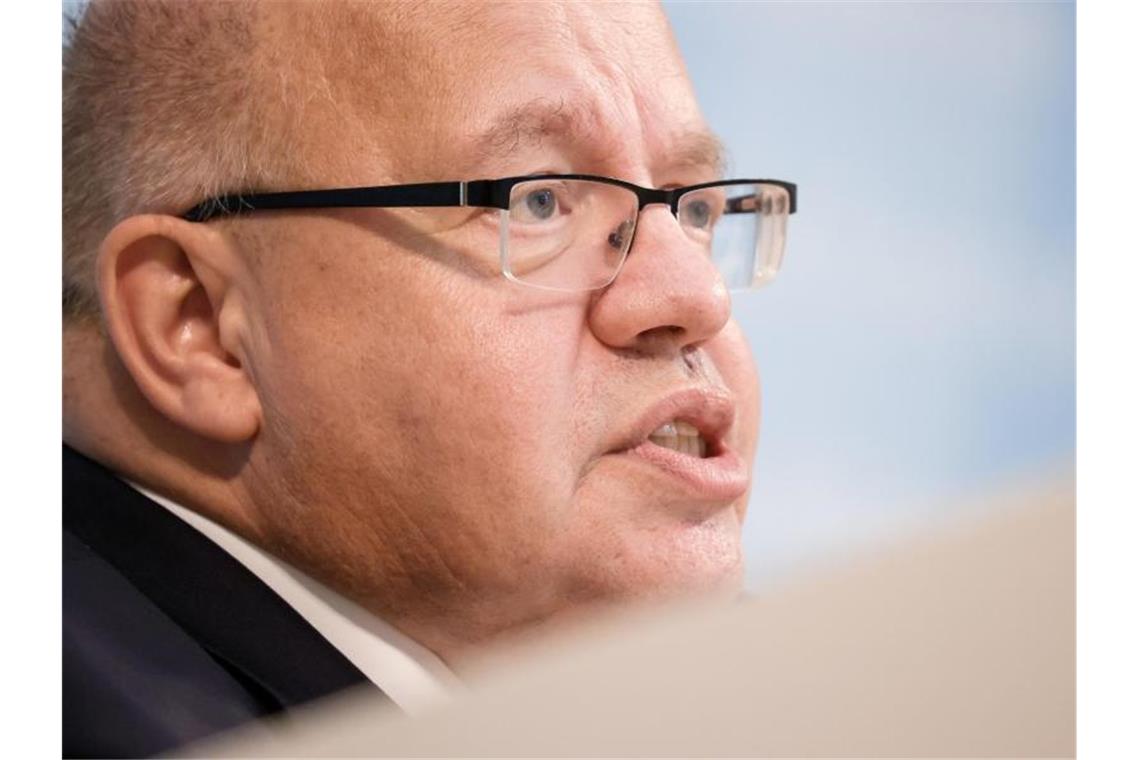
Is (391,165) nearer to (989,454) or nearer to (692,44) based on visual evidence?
(692,44)

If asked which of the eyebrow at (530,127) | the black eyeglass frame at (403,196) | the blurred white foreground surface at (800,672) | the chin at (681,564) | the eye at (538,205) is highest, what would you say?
the eyebrow at (530,127)

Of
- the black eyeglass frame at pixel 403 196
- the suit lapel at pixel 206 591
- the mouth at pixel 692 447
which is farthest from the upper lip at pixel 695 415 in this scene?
the suit lapel at pixel 206 591

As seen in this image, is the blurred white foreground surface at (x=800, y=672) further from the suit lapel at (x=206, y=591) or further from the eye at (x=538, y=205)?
the eye at (x=538, y=205)

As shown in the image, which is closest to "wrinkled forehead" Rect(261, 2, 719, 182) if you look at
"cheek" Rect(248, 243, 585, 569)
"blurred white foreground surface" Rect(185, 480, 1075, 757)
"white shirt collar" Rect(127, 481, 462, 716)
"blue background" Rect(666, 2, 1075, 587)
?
"cheek" Rect(248, 243, 585, 569)

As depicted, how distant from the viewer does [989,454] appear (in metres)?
1.94

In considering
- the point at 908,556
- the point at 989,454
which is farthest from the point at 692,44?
the point at 908,556

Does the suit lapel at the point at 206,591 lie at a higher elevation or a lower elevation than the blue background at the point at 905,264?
lower

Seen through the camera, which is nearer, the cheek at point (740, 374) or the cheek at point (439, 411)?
the cheek at point (439, 411)

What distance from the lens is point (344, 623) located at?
1441 mm

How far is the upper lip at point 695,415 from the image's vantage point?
4.67 feet

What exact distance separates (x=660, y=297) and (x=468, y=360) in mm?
207

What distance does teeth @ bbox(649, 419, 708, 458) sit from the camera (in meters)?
1.48

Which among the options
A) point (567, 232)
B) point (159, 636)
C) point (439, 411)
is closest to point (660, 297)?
point (567, 232)

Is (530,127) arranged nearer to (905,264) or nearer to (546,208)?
(546,208)
